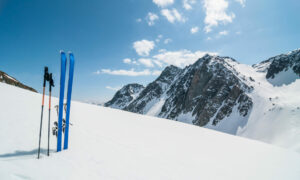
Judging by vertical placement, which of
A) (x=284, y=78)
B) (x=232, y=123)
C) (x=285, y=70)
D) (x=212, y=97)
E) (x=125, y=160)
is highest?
(x=285, y=70)

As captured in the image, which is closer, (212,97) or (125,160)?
(125,160)

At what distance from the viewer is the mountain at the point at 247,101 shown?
45.0 m

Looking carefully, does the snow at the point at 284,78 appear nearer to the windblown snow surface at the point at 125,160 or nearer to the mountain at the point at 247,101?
the mountain at the point at 247,101

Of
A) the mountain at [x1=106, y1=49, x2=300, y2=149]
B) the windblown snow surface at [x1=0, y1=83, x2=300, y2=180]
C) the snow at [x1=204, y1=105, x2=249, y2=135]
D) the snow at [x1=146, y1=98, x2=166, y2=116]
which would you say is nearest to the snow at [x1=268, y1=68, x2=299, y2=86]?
the mountain at [x1=106, y1=49, x2=300, y2=149]

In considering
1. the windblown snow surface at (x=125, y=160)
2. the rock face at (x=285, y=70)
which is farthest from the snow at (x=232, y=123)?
the windblown snow surface at (x=125, y=160)

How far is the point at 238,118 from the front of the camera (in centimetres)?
6281

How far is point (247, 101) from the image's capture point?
63.9 metres

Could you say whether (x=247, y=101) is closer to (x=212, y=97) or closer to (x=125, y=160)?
(x=212, y=97)

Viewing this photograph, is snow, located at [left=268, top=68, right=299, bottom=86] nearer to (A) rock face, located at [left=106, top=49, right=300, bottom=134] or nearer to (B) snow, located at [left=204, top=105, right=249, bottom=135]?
(A) rock face, located at [left=106, top=49, right=300, bottom=134]

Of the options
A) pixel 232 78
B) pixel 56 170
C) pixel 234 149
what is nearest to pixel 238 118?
pixel 232 78

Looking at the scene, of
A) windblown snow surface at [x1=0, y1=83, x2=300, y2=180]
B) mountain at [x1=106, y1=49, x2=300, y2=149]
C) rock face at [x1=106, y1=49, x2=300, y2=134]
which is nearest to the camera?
windblown snow surface at [x1=0, y1=83, x2=300, y2=180]

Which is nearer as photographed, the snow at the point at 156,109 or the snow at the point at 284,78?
the snow at the point at 284,78

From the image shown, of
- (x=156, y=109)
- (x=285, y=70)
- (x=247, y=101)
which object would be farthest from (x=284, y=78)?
→ (x=156, y=109)

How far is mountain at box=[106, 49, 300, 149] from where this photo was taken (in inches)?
1770
